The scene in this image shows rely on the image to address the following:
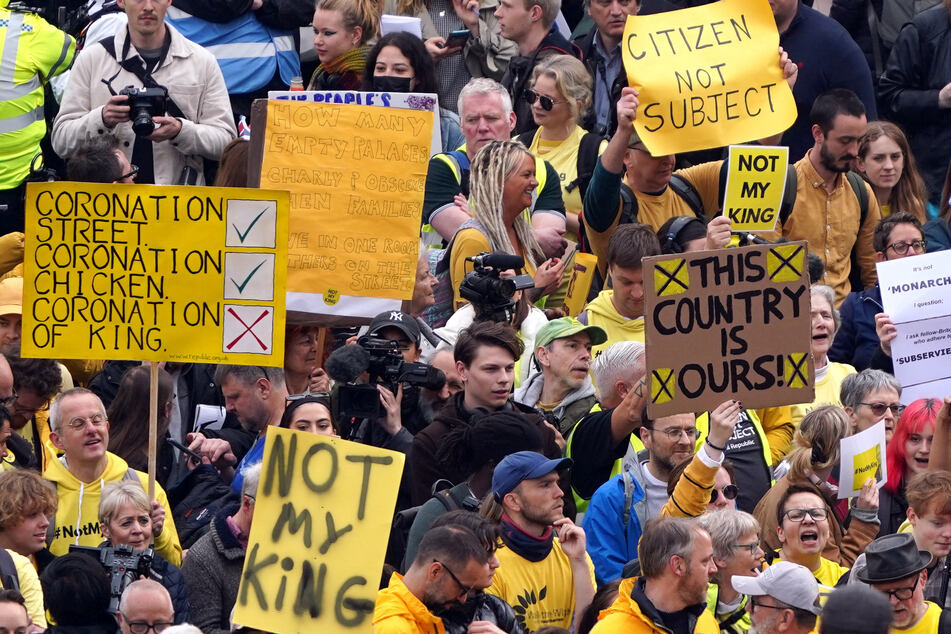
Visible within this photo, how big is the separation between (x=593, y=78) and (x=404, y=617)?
615cm

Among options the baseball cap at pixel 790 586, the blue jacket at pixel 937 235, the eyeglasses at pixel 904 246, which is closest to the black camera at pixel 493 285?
the eyeglasses at pixel 904 246

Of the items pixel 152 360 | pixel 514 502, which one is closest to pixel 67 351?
pixel 152 360

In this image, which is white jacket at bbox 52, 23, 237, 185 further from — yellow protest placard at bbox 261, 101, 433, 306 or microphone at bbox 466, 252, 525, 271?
microphone at bbox 466, 252, 525, 271

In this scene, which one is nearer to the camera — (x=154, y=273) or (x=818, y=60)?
(x=154, y=273)

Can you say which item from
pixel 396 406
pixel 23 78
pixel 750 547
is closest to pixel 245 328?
pixel 396 406

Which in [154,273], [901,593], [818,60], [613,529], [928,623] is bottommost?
[928,623]

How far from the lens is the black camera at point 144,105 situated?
1127 centimetres

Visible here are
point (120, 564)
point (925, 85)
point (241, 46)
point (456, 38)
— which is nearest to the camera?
point (120, 564)

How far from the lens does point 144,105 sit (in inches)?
446

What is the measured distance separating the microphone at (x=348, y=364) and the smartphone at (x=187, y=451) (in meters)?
0.73

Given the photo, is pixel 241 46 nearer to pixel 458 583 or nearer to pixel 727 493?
pixel 727 493

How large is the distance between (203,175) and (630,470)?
4.19m

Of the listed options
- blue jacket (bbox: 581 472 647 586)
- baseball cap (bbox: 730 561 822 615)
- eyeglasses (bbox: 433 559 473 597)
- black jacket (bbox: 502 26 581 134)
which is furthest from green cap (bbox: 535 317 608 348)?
black jacket (bbox: 502 26 581 134)

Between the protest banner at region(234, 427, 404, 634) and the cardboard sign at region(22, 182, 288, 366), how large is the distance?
1.09m
